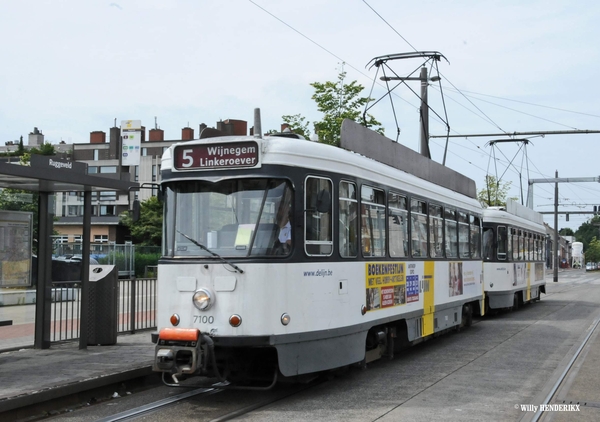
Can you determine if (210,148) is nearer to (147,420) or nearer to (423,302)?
(147,420)

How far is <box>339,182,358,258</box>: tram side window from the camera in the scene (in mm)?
9031

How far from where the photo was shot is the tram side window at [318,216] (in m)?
8.40

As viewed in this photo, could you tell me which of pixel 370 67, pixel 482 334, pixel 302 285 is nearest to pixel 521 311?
pixel 482 334

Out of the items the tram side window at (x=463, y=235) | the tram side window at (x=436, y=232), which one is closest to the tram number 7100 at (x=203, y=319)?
the tram side window at (x=436, y=232)

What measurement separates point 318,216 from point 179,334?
6.85 feet

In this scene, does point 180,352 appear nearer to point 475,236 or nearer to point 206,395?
point 206,395

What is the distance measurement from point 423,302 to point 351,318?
3.31m

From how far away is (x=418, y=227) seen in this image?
39.8 ft

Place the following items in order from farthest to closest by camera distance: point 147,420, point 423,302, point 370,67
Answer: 1. point 370,67
2. point 423,302
3. point 147,420

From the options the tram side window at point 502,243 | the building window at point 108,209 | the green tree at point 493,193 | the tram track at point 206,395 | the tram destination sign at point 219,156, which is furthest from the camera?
the building window at point 108,209

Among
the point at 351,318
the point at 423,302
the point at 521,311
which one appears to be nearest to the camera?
the point at 351,318

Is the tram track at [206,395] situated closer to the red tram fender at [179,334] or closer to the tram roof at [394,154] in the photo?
the red tram fender at [179,334]

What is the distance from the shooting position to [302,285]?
826cm

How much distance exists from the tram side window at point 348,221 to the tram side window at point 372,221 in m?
0.23
